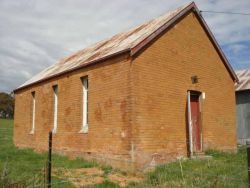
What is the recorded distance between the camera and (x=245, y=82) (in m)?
23.5

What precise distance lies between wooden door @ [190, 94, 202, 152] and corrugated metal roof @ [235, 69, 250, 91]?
8.14m

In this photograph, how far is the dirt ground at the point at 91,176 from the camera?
10.5 metres

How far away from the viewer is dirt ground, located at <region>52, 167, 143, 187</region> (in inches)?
414

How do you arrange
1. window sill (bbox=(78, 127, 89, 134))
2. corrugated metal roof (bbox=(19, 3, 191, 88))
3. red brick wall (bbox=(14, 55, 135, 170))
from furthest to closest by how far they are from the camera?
window sill (bbox=(78, 127, 89, 134)), corrugated metal roof (bbox=(19, 3, 191, 88)), red brick wall (bbox=(14, 55, 135, 170))

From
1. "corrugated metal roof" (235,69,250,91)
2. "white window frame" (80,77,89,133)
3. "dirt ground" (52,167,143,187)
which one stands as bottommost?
"dirt ground" (52,167,143,187)

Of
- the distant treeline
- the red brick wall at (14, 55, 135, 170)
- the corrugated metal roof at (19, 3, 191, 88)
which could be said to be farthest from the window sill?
the distant treeline

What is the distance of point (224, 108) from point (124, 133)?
662 centimetres

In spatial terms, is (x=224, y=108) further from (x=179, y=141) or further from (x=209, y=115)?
(x=179, y=141)

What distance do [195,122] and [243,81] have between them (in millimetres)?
9804

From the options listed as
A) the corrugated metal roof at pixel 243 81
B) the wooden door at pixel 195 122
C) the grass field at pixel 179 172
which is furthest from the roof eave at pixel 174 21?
the corrugated metal roof at pixel 243 81

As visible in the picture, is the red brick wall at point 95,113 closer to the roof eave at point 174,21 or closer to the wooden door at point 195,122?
the roof eave at point 174,21

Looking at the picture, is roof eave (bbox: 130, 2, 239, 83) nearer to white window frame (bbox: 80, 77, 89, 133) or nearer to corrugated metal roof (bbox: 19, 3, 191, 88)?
corrugated metal roof (bbox: 19, 3, 191, 88)

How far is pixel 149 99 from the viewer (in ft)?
43.4

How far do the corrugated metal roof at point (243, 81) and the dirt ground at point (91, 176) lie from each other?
13.2 meters
